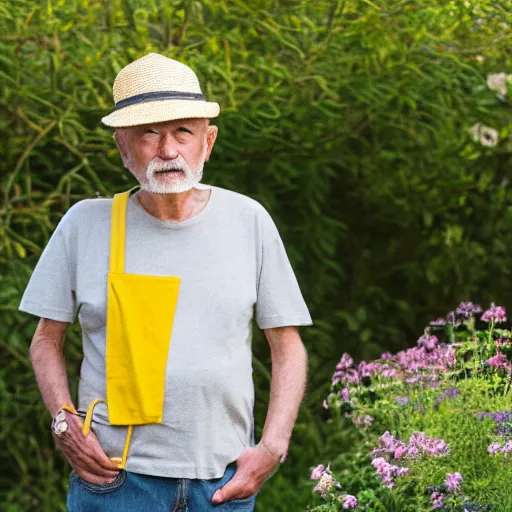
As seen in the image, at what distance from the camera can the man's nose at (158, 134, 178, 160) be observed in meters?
2.59

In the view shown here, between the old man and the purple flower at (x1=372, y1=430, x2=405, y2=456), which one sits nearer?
the old man

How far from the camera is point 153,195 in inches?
105

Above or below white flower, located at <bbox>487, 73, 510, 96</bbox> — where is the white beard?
below

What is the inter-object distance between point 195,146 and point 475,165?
2.21m

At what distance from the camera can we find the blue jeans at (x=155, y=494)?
101 inches

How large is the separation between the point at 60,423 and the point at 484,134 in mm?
2398

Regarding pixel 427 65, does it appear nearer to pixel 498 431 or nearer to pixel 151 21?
pixel 151 21

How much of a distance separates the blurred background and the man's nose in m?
1.37

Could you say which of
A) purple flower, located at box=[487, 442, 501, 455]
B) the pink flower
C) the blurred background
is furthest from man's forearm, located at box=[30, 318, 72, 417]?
the blurred background

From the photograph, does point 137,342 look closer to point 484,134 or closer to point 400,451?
point 400,451

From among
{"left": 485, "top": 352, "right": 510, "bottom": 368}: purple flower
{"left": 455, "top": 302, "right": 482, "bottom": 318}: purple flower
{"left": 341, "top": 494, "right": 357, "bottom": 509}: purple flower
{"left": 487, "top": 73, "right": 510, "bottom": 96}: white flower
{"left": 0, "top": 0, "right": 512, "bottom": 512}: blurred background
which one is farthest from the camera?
{"left": 487, "top": 73, "right": 510, "bottom": 96}: white flower

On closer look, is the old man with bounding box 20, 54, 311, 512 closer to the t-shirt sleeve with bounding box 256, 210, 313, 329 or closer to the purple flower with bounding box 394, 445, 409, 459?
the t-shirt sleeve with bounding box 256, 210, 313, 329

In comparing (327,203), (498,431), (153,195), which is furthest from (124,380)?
(327,203)

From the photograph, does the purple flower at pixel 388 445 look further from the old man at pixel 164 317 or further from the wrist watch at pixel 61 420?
the wrist watch at pixel 61 420
